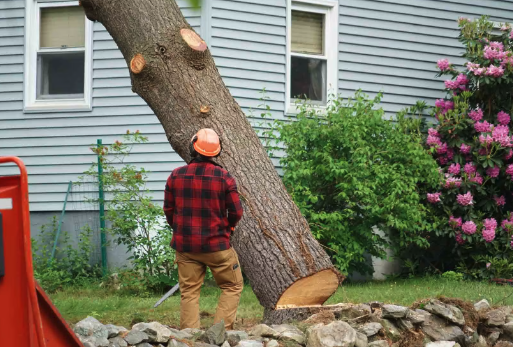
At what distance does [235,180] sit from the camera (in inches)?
230

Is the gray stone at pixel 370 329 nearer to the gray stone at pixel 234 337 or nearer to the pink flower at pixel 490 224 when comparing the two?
the gray stone at pixel 234 337

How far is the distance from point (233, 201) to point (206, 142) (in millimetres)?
476

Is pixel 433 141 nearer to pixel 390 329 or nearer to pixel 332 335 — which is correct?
pixel 390 329

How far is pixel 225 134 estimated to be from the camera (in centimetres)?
594

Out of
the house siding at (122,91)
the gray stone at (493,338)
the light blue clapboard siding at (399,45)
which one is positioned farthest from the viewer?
the light blue clapboard siding at (399,45)

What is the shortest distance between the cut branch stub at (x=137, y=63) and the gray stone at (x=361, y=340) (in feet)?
8.48

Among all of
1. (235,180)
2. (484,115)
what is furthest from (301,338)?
(484,115)

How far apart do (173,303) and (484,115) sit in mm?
5813

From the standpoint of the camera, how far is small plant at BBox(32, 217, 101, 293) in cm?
968

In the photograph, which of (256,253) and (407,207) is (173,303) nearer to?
(256,253)

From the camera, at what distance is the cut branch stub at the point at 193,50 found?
19.1ft

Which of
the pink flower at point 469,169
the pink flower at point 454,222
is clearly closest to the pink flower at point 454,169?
the pink flower at point 469,169

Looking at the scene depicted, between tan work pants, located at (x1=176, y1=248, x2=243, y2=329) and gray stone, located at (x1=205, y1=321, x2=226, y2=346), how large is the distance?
990mm

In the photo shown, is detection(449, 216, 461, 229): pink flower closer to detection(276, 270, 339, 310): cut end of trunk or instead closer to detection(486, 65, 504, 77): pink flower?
detection(486, 65, 504, 77): pink flower
